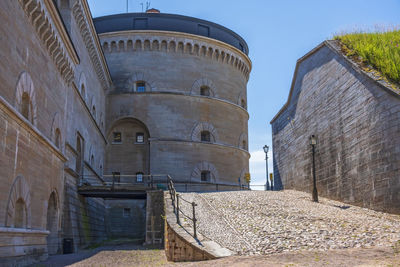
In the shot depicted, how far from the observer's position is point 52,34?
15.3m

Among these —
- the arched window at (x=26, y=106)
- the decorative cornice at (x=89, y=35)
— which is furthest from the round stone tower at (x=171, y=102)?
the arched window at (x=26, y=106)

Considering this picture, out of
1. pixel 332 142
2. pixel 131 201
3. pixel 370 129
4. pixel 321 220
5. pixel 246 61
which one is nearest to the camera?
pixel 321 220

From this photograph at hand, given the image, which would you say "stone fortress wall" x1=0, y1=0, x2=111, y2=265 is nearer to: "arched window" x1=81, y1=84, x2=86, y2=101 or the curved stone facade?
"arched window" x1=81, y1=84, x2=86, y2=101

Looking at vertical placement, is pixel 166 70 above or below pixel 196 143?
above

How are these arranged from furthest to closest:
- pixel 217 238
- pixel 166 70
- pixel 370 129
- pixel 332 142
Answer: pixel 166 70
pixel 332 142
pixel 370 129
pixel 217 238

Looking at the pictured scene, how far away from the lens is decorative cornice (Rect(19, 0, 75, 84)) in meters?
13.5

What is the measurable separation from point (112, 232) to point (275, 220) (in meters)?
17.9

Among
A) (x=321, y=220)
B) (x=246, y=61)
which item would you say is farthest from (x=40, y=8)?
(x=246, y=61)

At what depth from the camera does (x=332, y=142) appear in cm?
1900

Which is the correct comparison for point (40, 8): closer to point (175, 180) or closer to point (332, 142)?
point (332, 142)

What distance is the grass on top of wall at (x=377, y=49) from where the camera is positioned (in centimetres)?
1620

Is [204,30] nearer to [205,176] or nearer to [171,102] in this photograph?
[171,102]

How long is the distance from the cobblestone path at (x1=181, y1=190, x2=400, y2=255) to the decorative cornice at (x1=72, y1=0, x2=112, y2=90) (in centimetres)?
1049

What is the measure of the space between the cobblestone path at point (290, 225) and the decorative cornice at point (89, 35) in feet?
34.4
